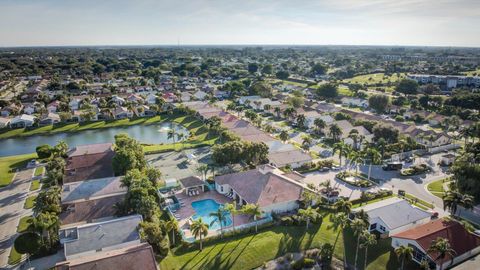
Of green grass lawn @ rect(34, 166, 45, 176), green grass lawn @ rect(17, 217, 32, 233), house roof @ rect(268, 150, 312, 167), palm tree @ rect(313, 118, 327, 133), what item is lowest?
green grass lawn @ rect(17, 217, 32, 233)

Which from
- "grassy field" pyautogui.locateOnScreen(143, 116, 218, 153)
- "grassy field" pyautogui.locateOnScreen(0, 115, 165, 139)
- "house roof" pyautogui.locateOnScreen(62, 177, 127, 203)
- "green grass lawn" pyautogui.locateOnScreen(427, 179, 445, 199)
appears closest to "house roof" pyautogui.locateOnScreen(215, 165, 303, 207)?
"house roof" pyautogui.locateOnScreen(62, 177, 127, 203)

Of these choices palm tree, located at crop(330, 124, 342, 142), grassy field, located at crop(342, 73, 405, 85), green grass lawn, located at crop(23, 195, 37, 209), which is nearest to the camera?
green grass lawn, located at crop(23, 195, 37, 209)

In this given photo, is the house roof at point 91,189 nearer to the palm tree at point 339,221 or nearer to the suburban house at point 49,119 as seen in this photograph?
the palm tree at point 339,221

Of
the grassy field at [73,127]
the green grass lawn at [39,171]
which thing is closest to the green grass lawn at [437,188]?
the green grass lawn at [39,171]

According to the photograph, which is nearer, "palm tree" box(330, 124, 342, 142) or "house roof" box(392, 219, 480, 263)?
"house roof" box(392, 219, 480, 263)

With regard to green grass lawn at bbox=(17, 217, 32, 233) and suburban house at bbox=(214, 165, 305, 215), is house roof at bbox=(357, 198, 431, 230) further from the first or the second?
green grass lawn at bbox=(17, 217, 32, 233)

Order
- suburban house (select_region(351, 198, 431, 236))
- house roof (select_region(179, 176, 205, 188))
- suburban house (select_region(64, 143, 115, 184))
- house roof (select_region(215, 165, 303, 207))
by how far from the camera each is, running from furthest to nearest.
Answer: suburban house (select_region(64, 143, 115, 184))
house roof (select_region(179, 176, 205, 188))
house roof (select_region(215, 165, 303, 207))
suburban house (select_region(351, 198, 431, 236))

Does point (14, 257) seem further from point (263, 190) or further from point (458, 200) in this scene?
point (458, 200)

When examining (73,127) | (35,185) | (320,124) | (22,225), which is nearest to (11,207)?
(22,225)
